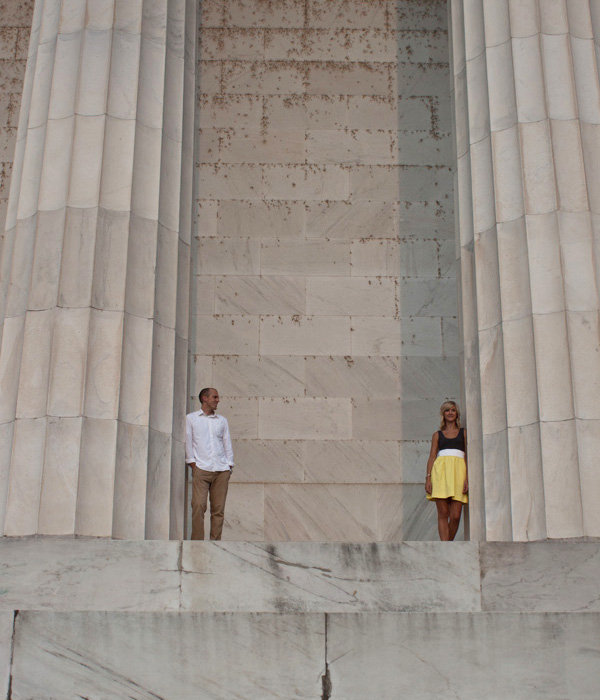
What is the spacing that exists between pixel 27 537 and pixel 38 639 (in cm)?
325

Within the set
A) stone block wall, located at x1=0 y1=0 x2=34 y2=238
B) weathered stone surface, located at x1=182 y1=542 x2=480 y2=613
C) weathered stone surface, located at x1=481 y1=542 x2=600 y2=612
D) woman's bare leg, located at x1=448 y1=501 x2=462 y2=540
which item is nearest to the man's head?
weathered stone surface, located at x1=182 y1=542 x2=480 y2=613

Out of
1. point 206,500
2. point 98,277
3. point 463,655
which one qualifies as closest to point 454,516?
point 206,500

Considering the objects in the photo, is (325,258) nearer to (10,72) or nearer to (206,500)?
(206,500)

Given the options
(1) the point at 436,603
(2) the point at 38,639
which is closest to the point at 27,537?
(2) the point at 38,639

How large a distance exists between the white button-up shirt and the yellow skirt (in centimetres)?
312

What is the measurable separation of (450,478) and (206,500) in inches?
143

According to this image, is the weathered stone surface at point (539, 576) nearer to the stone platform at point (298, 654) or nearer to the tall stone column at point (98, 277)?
the stone platform at point (298, 654)

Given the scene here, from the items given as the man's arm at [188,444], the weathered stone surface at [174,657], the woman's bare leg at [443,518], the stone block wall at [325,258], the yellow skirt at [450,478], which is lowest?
the weathered stone surface at [174,657]

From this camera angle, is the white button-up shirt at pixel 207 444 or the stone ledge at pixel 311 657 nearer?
the stone ledge at pixel 311 657

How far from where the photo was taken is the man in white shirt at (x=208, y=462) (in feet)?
50.1

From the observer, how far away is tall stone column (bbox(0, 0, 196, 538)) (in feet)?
44.6

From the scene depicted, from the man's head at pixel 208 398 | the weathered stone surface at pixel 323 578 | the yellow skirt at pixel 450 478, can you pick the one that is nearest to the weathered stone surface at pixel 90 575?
the weathered stone surface at pixel 323 578

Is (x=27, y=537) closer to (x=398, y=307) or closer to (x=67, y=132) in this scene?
(x=67, y=132)

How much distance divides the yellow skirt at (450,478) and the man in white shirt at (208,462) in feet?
10.2
